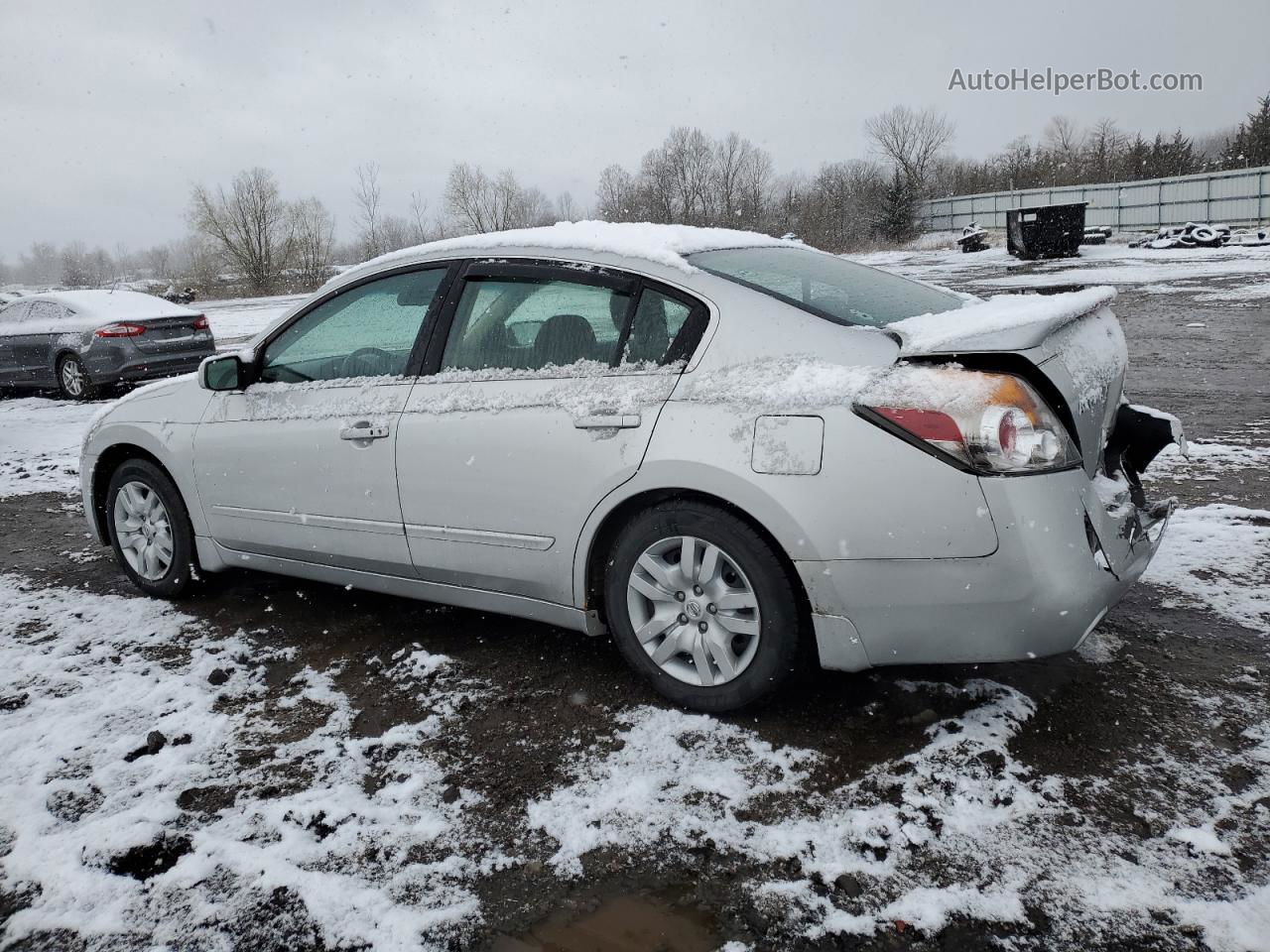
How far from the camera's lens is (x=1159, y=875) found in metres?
2.18

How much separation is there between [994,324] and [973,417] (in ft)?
1.36

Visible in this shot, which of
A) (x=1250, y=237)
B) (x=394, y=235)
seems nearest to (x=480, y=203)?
(x=394, y=235)

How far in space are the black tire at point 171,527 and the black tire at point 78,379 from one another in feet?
31.1

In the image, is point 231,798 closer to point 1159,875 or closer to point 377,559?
point 377,559

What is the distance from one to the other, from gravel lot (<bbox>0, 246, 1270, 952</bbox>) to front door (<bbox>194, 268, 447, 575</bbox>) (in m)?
0.44

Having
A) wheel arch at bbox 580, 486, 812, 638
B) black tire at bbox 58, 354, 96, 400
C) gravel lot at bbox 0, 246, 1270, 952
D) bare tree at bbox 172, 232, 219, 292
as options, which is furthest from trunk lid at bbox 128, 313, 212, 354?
bare tree at bbox 172, 232, 219, 292

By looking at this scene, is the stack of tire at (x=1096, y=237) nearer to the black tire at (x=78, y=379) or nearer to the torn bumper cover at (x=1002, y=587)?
the black tire at (x=78, y=379)

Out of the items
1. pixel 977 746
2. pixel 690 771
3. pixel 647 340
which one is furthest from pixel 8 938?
pixel 977 746

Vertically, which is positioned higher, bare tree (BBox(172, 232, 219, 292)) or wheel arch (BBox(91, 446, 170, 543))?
bare tree (BBox(172, 232, 219, 292))

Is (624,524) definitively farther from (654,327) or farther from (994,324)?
(994,324)

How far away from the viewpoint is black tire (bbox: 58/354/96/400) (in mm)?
12648

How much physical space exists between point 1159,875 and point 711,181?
2987 inches

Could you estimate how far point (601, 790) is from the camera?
269cm

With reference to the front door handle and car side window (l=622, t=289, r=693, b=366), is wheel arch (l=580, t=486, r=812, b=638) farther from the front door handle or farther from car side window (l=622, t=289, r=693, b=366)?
the front door handle
